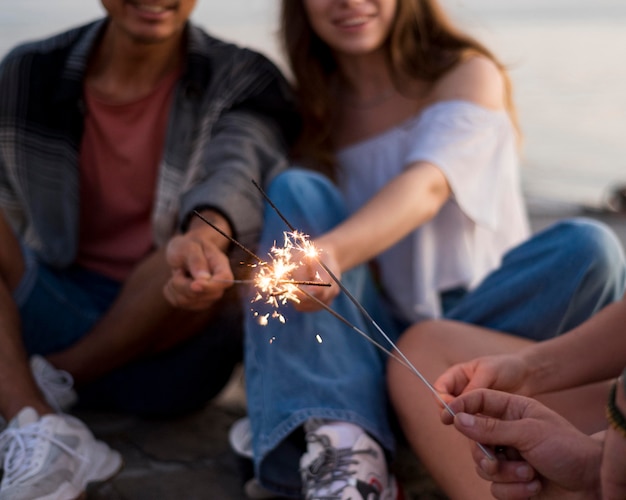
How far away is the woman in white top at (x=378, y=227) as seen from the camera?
5.07 feet

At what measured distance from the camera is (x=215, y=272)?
1.51m

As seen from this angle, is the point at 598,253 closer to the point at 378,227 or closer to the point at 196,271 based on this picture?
the point at 378,227

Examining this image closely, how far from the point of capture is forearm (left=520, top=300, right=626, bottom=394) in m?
1.36

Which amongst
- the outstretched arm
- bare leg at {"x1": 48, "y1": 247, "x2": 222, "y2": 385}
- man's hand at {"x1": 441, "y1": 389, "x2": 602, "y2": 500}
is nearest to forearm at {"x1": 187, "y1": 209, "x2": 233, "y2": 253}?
bare leg at {"x1": 48, "y1": 247, "x2": 222, "y2": 385}

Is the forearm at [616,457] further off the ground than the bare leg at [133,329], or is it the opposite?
the forearm at [616,457]

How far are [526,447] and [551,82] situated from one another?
24.6 ft

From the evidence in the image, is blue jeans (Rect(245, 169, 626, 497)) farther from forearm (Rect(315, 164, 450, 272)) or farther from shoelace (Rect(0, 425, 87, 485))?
shoelace (Rect(0, 425, 87, 485))

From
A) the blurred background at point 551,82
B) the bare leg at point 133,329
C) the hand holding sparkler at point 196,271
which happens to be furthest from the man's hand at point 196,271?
the blurred background at point 551,82

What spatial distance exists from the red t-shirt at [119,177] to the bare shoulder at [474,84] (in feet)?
2.23

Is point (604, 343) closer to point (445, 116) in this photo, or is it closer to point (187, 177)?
point (445, 116)

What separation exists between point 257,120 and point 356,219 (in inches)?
19.2

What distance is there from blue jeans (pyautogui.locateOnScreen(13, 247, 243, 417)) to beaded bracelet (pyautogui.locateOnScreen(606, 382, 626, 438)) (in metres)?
1.08

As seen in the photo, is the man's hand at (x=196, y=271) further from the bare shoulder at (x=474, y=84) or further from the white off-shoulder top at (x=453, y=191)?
the bare shoulder at (x=474, y=84)

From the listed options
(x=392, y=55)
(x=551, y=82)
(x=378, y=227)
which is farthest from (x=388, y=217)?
(x=551, y=82)
